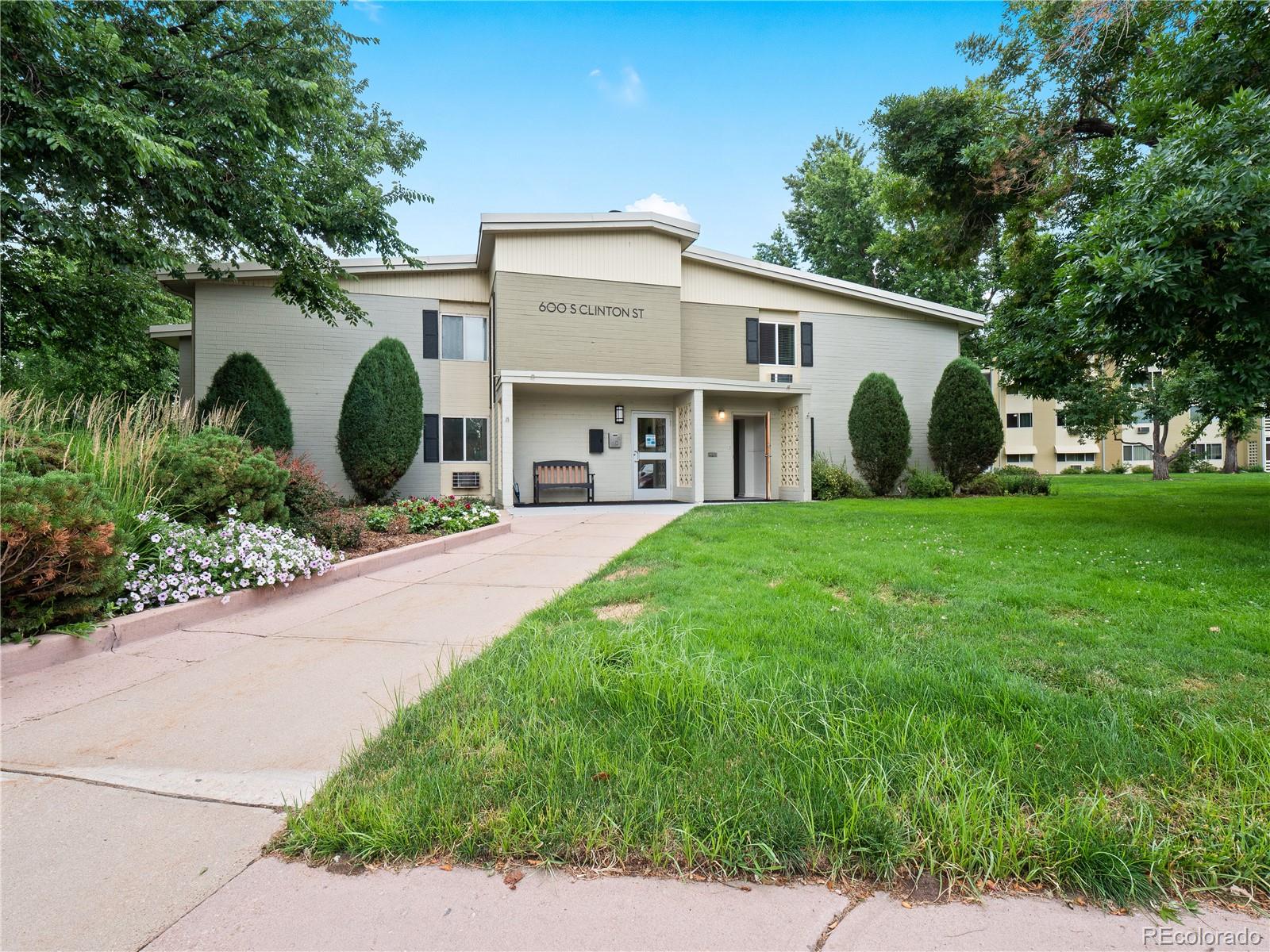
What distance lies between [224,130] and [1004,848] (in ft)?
35.8

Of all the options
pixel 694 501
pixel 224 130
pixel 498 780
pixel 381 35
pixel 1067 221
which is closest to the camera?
pixel 498 780

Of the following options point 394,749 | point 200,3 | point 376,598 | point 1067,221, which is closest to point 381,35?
point 200,3

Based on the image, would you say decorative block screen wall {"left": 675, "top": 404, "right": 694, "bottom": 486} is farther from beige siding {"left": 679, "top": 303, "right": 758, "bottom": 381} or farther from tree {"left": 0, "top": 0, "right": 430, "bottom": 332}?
tree {"left": 0, "top": 0, "right": 430, "bottom": 332}

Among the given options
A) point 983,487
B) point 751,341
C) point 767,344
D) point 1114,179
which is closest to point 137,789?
point 1114,179

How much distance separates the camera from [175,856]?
185cm

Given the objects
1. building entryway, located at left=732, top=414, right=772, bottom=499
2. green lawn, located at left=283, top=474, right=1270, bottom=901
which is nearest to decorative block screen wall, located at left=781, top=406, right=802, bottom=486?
building entryway, located at left=732, top=414, right=772, bottom=499

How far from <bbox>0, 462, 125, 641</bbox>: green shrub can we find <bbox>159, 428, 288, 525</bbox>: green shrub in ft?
5.22

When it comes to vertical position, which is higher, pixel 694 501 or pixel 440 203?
pixel 440 203

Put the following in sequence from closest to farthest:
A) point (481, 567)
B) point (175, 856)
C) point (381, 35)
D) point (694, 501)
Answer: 1. point (175, 856)
2. point (481, 567)
3. point (381, 35)
4. point (694, 501)

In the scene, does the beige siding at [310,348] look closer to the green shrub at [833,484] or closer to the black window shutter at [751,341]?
the black window shutter at [751,341]

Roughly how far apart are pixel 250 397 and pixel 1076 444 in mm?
46245

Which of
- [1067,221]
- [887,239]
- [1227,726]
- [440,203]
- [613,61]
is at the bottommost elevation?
[1227,726]

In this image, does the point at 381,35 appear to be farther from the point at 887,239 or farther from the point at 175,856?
the point at 175,856

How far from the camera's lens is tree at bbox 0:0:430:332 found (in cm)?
653
